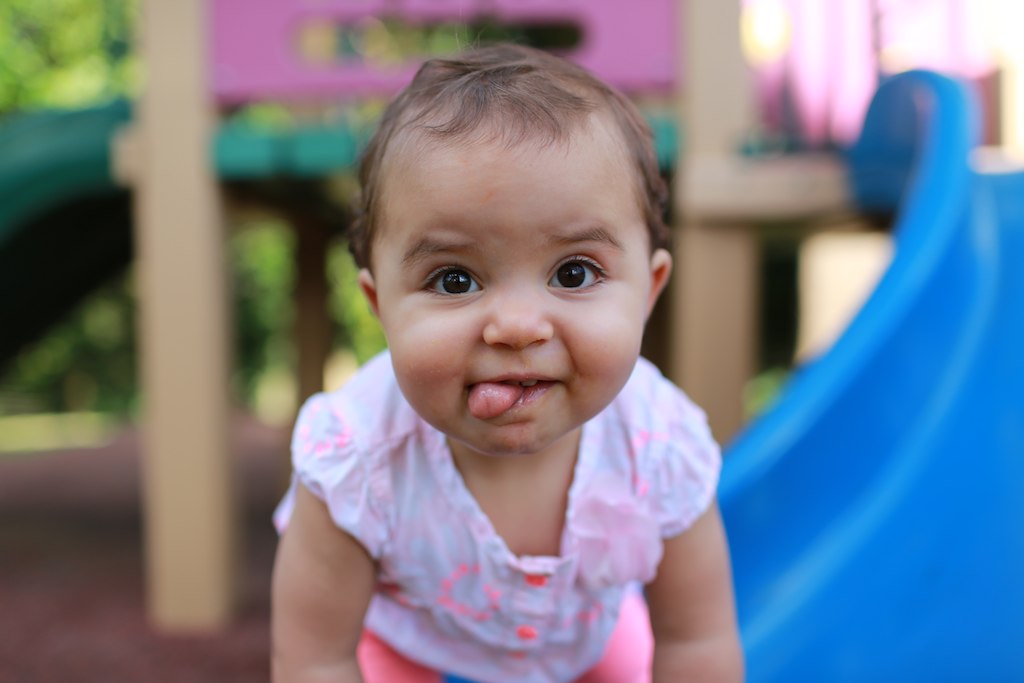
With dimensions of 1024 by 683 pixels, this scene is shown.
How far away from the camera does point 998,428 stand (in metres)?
1.56

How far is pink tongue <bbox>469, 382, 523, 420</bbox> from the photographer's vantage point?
0.83m

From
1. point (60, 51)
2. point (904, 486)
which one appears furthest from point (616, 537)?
point (60, 51)

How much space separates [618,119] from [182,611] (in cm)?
205

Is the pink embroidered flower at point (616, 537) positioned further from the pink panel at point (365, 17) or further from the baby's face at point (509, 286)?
the pink panel at point (365, 17)

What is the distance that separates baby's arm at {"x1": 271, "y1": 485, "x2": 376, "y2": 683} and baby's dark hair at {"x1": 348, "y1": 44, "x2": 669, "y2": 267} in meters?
0.28

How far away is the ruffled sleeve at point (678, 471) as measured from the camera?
3.33 ft

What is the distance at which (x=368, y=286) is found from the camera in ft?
3.20

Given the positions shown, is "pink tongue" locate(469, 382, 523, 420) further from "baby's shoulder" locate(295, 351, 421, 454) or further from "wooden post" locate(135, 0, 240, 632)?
"wooden post" locate(135, 0, 240, 632)

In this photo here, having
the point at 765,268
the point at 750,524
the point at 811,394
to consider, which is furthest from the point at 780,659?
the point at 765,268

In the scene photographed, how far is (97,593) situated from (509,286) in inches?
96.6

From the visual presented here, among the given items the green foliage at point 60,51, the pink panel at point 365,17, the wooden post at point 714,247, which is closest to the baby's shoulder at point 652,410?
the wooden post at point 714,247

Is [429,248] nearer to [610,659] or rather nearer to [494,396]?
[494,396]

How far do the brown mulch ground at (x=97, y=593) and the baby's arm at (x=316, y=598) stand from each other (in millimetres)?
1268

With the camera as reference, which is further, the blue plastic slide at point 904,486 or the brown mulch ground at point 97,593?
the brown mulch ground at point 97,593
